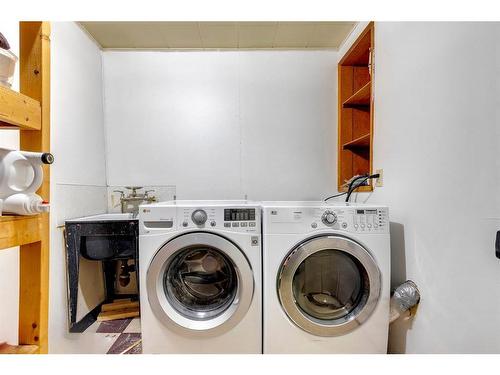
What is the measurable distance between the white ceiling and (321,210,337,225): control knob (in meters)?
1.52

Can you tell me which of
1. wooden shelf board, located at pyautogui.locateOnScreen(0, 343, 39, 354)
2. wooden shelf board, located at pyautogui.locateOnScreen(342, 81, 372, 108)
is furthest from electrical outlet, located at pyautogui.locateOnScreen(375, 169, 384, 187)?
wooden shelf board, located at pyautogui.locateOnScreen(0, 343, 39, 354)

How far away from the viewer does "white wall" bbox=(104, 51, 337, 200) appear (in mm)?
2312

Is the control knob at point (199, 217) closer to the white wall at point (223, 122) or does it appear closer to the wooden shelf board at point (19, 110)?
the wooden shelf board at point (19, 110)

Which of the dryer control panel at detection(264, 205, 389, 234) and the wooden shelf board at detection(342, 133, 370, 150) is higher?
the wooden shelf board at detection(342, 133, 370, 150)

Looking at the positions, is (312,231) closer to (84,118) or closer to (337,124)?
(337,124)

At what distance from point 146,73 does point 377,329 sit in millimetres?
2516

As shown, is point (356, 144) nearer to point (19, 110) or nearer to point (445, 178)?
point (445, 178)

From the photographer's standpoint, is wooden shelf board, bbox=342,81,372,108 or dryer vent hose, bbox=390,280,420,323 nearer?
dryer vent hose, bbox=390,280,420,323

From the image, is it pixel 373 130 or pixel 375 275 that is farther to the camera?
pixel 373 130

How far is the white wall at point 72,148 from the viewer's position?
160cm

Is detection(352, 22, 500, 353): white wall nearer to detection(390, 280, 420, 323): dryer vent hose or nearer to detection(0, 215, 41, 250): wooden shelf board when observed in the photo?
detection(390, 280, 420, 323): dryer vent hose

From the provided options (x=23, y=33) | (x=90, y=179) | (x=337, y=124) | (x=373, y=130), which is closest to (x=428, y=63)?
(x=373, y=130)

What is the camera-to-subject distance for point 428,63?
1248 mm

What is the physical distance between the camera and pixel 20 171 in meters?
0.66
